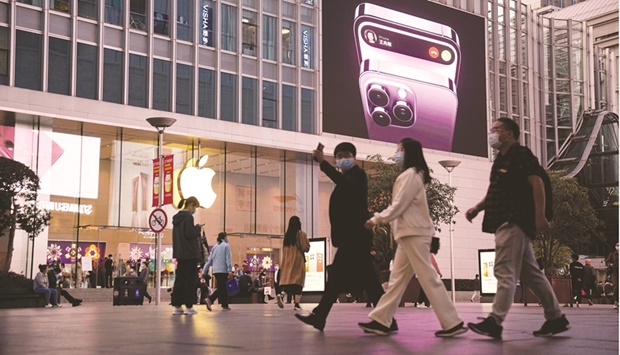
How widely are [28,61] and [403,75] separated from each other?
20.3 m

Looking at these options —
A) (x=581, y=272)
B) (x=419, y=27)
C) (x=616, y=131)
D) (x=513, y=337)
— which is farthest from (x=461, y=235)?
(x=513, y=337)

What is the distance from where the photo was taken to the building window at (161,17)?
36375mm

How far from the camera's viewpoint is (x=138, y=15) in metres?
35.9

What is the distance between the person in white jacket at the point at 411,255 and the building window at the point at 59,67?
91.4 feet

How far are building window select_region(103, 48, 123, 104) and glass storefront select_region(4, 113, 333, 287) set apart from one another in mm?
1367

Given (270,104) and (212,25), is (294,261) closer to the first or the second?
(212,25)

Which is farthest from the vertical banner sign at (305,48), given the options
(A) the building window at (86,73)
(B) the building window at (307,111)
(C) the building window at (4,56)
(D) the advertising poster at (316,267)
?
(D) the advertising poster at (316,267)

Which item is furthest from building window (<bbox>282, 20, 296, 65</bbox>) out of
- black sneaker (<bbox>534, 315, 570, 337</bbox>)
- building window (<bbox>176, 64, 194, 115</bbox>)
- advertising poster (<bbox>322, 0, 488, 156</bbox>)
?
black sneaker (<bbox>534, 315, 570, 337</bbox>)

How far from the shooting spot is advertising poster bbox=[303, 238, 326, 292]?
2278 centimetres

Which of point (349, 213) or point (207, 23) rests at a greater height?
point (207, 23)

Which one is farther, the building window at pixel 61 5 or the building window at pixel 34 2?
the building window at pixel 61 5

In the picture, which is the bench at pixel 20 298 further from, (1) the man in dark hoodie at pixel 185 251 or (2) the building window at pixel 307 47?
(2) the building window at pixel 307 47

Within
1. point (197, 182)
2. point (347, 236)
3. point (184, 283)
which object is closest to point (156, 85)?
point (197, 182)

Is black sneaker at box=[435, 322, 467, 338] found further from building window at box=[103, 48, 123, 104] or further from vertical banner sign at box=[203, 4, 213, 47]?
vertical banner sign at box=[203, 4, 213, 47]
